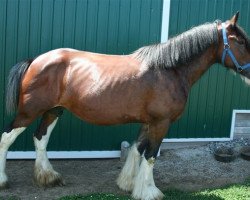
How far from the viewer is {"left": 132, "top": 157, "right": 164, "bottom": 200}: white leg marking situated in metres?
4.85

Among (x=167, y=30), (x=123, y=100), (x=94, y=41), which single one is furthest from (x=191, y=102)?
(x=123, y=100)

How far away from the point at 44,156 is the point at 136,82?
153 centimetres

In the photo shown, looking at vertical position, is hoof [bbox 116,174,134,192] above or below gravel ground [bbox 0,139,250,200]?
above

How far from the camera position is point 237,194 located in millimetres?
5297

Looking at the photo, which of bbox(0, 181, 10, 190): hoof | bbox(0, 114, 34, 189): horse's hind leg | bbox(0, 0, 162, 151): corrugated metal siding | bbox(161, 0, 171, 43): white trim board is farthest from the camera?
bbox(161, 0, 171, 43): white trim board

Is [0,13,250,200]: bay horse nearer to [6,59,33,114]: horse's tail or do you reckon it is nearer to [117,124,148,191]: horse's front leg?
[6,59,33,114]: horse's tail

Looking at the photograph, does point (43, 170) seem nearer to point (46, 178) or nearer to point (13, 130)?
point (46, 178)

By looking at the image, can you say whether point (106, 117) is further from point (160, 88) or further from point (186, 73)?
point (186, 73)

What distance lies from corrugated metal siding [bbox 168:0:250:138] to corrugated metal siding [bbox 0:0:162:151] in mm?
566

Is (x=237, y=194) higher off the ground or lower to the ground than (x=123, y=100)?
lower

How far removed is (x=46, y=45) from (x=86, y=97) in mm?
1595

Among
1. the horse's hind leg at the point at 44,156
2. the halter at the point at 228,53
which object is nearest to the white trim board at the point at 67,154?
the horse's hind leg at the point at 44,156

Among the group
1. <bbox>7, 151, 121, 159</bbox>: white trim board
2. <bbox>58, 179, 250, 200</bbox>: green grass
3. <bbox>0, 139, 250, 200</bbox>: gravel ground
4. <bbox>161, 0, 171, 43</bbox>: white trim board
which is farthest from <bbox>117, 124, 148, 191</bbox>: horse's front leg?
<bbox>161, 0, 171, 43</bbox>: white trim board

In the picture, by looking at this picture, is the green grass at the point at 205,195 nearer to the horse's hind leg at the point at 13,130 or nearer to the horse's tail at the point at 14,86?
the horse's hind leg at the point at 13,130
